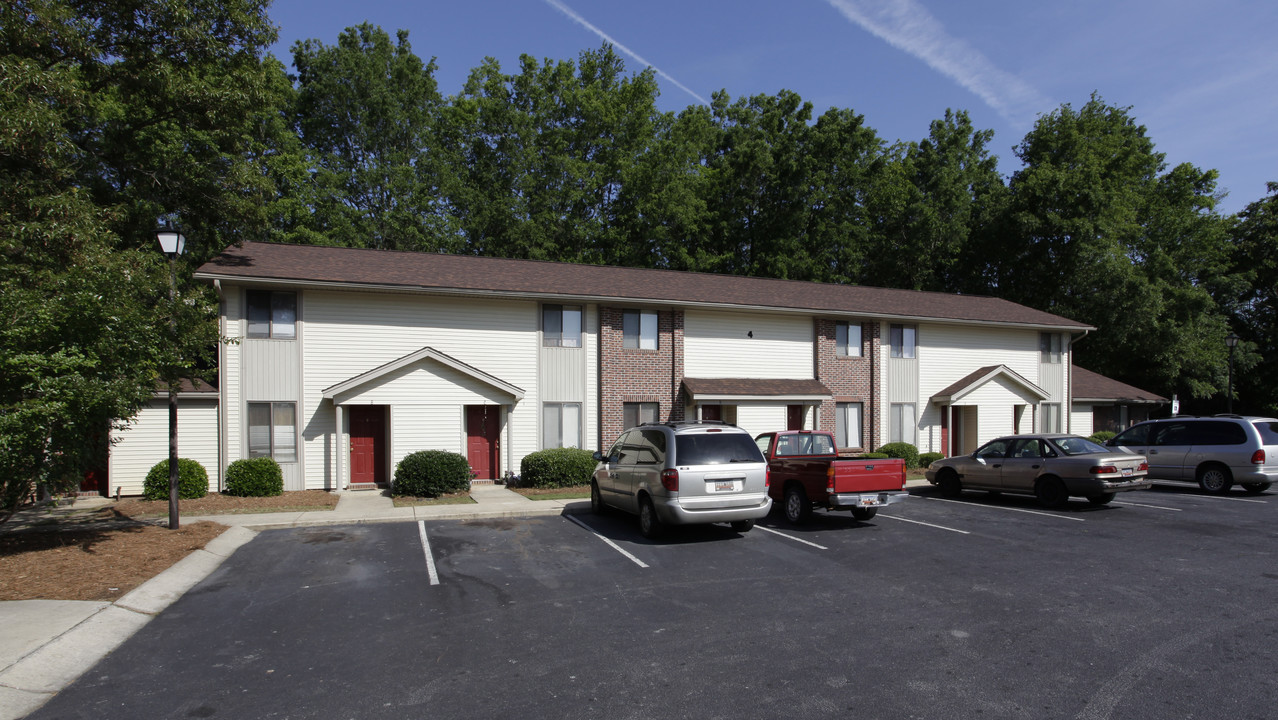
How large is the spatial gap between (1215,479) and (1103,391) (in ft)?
49.2

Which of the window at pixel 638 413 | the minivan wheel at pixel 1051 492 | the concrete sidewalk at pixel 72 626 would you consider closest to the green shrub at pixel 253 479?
the concrete sidewalk at pixel 72 626

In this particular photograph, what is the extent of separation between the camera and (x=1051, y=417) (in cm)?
2794

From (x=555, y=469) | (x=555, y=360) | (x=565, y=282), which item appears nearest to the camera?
(x=555, y=469)

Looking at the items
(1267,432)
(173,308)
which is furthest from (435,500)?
(1267,432)

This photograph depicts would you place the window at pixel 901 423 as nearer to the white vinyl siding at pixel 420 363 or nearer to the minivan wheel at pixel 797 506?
the white vinyl siding at pixel 420 363

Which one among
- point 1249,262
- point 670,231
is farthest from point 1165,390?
point 670,231

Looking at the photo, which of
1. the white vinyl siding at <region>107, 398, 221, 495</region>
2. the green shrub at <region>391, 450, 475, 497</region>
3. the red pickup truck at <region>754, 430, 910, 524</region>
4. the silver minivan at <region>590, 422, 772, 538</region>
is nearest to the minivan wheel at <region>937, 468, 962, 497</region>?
the red pickup truck at <region>754, 430, 910, 524</region>

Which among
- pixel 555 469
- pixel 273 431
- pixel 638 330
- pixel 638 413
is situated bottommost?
pixel 555 469

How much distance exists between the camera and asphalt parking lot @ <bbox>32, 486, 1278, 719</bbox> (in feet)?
17.0

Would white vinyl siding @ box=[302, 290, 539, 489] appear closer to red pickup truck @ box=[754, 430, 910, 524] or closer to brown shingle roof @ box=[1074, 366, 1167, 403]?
red pickup truck @ box=[754, 430, 910, 524]

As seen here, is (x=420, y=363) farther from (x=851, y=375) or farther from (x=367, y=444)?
(x=851, y=375)

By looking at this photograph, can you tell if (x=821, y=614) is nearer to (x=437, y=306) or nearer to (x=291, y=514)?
(x=291, y=514)

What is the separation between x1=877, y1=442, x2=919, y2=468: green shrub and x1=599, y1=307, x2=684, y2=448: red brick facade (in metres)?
7.16

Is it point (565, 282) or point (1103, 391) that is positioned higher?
point (565, 282)
